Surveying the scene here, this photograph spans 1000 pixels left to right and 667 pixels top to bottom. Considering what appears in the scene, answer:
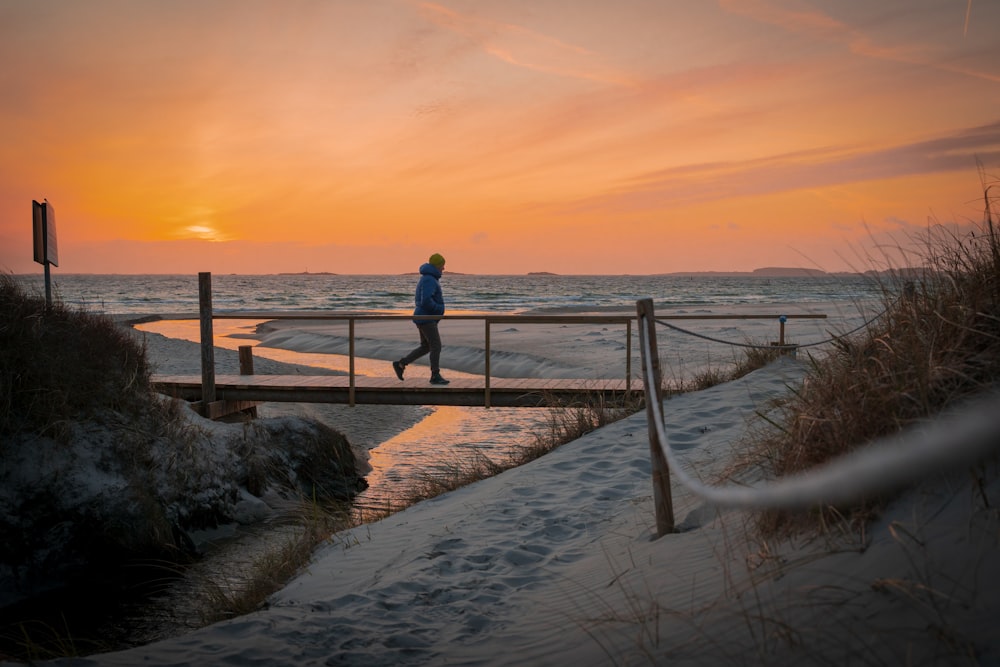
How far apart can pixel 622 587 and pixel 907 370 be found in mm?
1530

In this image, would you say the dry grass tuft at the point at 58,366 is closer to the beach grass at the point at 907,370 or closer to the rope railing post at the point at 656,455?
the rope railing post at the point at 656,455

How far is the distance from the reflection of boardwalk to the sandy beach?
14.4 ft

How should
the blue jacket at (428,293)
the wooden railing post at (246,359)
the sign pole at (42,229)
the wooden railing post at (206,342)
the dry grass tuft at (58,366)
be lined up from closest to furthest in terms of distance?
1. the dry grass tuft at (58,366)
2. the sign pole at (42,229)
3. the wooden railing post at (206,342)
4. the blue jacket at (428,293)
5. the wooden railing post at (246,359)

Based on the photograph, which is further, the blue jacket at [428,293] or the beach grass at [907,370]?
the blue jacket at [428,293]

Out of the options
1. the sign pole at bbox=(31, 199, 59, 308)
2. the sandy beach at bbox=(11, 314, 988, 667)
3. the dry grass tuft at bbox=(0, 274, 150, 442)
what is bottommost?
the sandy beach at bbox=(11, 314, 988, 667)

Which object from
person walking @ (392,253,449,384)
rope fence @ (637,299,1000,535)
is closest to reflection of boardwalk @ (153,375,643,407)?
person walking @ (392,253,449,384)

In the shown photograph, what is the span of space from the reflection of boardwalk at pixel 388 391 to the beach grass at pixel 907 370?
633 cm

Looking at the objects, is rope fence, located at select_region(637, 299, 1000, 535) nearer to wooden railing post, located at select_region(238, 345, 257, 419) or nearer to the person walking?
the person walking

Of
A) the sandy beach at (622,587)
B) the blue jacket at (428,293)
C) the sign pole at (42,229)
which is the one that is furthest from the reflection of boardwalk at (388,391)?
the sandy beach at (622,587)

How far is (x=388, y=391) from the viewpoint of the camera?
1066 cm

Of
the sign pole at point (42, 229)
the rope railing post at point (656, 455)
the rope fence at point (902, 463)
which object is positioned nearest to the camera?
the rope fence at point (902, 463)

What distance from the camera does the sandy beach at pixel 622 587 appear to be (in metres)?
2.30

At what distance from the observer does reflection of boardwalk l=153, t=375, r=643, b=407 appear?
10.4m

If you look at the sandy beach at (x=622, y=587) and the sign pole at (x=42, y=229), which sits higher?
the sign pole at (x=42, y=229)
